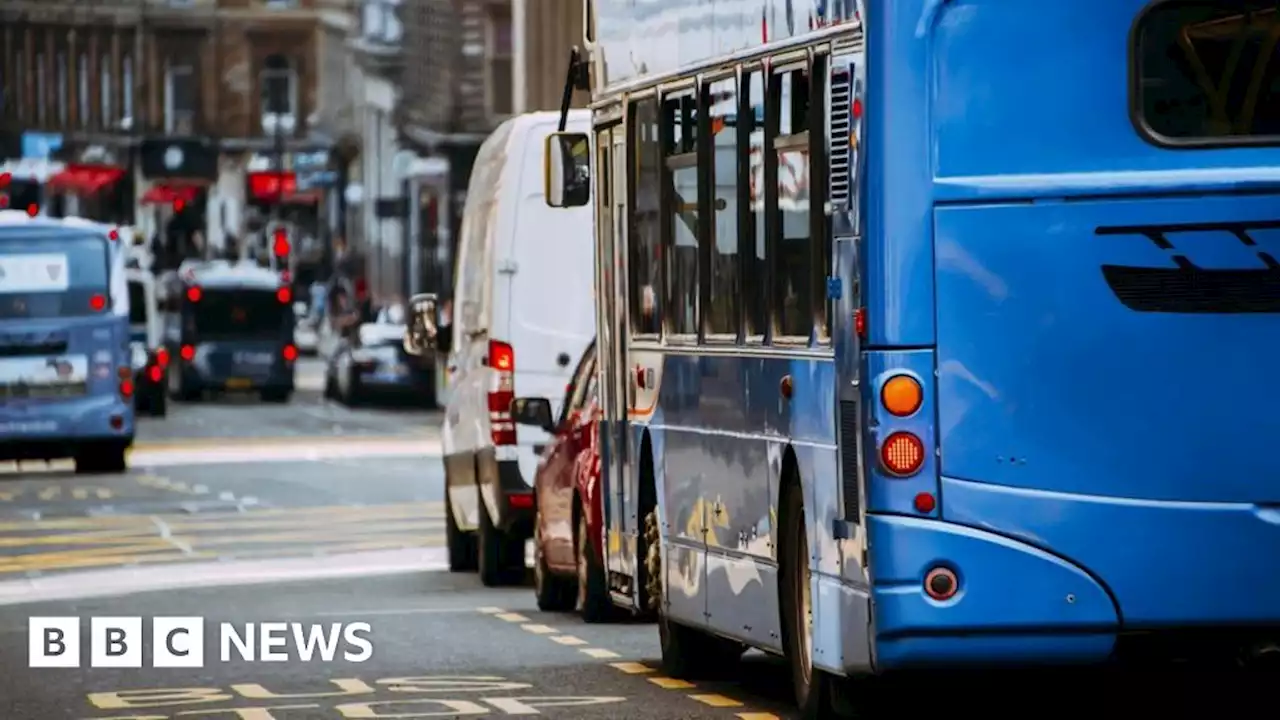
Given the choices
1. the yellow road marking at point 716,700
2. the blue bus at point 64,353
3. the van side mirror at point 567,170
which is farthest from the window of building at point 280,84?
the yellow road marking at point 716,700

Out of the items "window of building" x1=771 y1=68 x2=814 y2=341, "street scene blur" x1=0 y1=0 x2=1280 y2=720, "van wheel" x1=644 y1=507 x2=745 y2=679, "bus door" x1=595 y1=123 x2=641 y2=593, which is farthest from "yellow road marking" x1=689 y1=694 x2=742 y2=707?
"window of building" x1=771 y1=68 x2=814 y2=341

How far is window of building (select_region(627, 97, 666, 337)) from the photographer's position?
1509 cm

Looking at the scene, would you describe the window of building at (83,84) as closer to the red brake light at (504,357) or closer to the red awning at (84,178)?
the red awning at (84,178)

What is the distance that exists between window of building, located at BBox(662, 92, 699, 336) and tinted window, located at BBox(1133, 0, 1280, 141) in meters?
3.10

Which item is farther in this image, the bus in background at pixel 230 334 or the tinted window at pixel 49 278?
the bus in background at pixel 230 334

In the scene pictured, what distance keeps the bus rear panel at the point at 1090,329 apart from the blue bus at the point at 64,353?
92.4 ft

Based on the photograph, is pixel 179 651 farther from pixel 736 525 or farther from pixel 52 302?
pixel 52 302

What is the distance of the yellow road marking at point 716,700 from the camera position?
1435 centimetres

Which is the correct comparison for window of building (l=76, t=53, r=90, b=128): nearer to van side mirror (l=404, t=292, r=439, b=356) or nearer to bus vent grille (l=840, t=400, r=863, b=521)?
van side mirror (l=404, t=292, r=439, b=356)

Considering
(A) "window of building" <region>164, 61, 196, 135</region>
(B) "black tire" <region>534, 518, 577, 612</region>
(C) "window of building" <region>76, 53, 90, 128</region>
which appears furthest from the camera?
(A) "window of building" <region>164, 61, 196, 135</region>

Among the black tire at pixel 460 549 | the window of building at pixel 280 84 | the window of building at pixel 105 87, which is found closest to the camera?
the black tire at pixel 460 549

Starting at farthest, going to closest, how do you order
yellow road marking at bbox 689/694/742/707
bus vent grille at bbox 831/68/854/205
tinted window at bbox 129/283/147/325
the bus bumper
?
tinted window at bbox 129/283/147/325
the bus bumper
yellow road marking at bbox 689/694/742/707
bus vent grille at bbox 831/68/854/205

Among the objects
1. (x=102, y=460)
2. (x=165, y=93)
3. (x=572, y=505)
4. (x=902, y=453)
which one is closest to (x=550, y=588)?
(x=572, y=505)

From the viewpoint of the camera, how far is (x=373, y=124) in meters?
101
